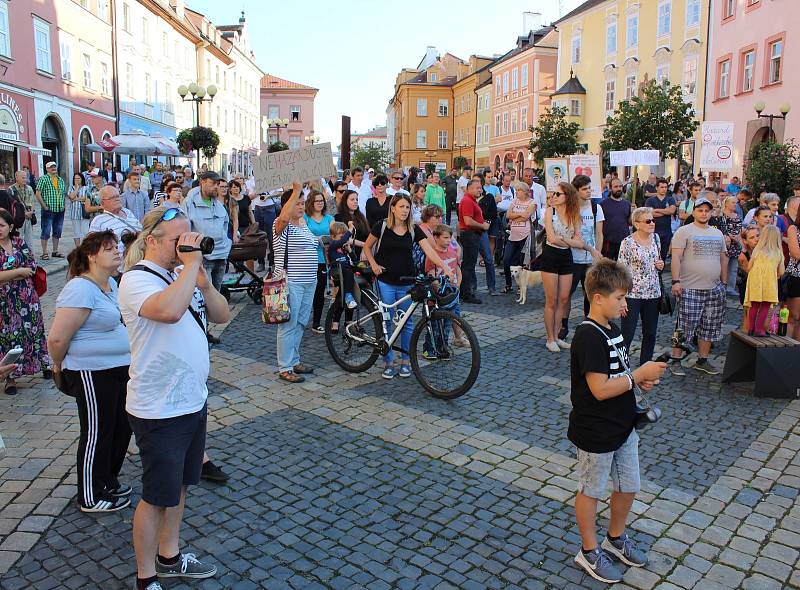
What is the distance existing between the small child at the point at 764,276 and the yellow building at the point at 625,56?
2640 centimetres

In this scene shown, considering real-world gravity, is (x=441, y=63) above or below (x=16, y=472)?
above

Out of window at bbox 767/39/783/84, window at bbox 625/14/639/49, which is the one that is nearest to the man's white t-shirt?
window at bbox 767/39/783/84

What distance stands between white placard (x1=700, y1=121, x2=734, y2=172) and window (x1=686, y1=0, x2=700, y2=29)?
855 inches

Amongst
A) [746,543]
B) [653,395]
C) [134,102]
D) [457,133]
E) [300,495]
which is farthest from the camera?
[457,133]

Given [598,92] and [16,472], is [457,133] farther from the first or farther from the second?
[16,472]

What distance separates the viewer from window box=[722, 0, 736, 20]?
103 ft

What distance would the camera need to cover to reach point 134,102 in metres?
38.0

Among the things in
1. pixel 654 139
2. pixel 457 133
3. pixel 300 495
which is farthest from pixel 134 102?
pixel 457 133

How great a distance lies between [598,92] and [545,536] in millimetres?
45466

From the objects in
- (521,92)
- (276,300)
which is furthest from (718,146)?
(521,92)

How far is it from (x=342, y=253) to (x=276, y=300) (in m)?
2.04

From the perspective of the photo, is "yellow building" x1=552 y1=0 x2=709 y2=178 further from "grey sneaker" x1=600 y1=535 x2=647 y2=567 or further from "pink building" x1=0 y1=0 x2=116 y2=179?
"grey sneaker" x1=600 y1=535 x2=647 y2=567

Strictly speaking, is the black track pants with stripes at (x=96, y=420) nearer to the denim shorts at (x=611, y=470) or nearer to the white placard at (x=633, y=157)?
the denim shorts at (x=611, y=470)

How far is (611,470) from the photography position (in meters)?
3.62
